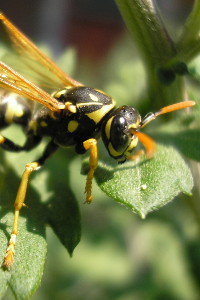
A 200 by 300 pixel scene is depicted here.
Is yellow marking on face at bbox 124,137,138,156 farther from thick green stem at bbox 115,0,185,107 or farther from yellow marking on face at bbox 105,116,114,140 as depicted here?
thick green stem at bbox 115,0,185,107

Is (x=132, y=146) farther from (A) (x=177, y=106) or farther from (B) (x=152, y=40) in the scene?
(B) (x=152, y=40)

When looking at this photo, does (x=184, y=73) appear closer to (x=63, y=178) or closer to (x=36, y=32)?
(x=63, y=178)

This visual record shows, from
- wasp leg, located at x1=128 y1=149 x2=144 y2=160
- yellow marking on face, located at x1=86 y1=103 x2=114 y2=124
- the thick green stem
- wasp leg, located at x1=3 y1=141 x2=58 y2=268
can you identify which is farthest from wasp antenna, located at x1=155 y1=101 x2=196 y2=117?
wasp leg, located at x1=3 y1=141 x2=58 y2=268

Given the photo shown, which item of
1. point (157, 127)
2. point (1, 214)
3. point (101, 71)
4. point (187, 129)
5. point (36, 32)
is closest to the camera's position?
point (1, 214)

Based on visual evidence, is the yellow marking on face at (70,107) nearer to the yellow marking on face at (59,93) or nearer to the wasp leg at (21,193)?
the yellow marking on face at (59,93)

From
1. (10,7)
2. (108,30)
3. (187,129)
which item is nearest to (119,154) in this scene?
(187,129)

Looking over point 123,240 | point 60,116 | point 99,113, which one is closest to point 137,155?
point 99,113
